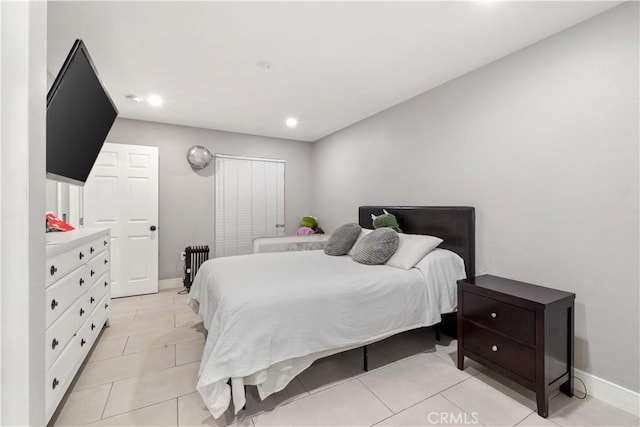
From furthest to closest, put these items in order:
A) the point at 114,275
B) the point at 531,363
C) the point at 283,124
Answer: the point at 283,124 → the point at 114,275 → the point at 531,363

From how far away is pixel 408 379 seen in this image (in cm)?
203

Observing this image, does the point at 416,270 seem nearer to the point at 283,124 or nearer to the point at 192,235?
the point at 283,124

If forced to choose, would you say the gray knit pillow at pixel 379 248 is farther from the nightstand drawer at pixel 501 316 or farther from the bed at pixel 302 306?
the nightstand drawer at pixel 501 316

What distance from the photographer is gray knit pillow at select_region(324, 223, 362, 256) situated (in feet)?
9.77

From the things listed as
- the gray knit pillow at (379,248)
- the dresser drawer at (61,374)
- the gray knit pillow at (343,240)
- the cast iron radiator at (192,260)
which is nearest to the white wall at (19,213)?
the dresser drawer at (61,374)

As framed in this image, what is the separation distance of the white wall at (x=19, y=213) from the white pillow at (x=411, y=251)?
7.41 ft

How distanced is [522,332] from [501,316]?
145 mm

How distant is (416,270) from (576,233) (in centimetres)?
110

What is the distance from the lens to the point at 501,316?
1889 millimetres

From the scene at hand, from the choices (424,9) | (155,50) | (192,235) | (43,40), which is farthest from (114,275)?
(424,9)

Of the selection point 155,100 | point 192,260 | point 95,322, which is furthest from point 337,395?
point 155,100

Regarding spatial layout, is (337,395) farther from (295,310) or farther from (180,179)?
(180,179)

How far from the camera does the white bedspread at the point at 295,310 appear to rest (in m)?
1.58

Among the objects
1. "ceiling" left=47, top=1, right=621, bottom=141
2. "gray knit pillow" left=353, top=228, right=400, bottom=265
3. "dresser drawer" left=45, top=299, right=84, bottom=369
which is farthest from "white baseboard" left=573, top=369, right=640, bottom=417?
"dresser drawer" left=45, top=299, right=84, bottom=369
